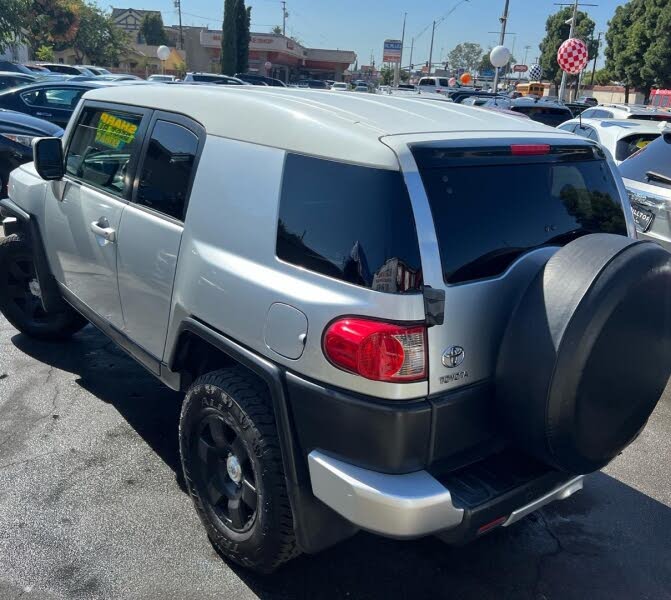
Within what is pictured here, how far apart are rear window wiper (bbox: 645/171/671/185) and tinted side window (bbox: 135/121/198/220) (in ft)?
12.4

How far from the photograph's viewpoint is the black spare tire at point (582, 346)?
208 centimetres

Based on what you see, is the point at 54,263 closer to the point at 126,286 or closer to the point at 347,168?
the point at 126,286

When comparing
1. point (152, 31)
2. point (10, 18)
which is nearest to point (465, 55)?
point (152, 31)

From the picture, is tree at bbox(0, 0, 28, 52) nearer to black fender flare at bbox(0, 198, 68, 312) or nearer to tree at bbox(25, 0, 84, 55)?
tree at bbox(25, 0, 84, 55)

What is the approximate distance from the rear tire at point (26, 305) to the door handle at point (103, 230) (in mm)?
1423

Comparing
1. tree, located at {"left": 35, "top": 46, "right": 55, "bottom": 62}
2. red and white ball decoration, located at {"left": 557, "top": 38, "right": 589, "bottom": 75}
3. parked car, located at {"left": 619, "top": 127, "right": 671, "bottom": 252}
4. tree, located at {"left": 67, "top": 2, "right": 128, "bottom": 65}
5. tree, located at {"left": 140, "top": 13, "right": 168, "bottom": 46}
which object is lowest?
parked car, located at {"left": 619, "top": 127, "right": 671, "bottom": 252}

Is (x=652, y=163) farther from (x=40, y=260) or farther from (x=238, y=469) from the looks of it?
(x=40, y=260)

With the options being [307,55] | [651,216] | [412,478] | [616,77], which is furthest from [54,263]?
[307,55]

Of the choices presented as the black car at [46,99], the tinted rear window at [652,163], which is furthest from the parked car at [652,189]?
the black car at [46,99]

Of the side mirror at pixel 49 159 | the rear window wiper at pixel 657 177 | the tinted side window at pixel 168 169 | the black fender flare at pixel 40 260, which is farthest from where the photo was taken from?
the rear window wiper at pixel 657 177

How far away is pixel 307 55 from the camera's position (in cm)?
6794

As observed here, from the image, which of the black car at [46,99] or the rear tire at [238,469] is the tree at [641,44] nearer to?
the black car at [46,99]

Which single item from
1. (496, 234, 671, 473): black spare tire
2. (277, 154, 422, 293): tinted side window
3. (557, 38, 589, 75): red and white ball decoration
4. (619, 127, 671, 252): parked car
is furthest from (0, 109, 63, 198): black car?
(557, 38, 589, 75): red and white ball decoration

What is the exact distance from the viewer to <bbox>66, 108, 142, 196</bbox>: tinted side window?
10.9 ft
